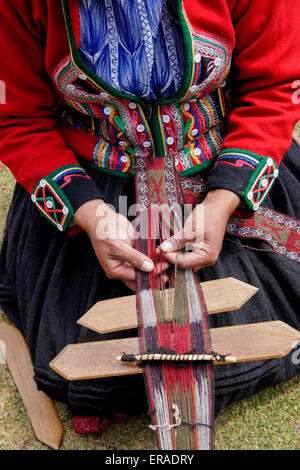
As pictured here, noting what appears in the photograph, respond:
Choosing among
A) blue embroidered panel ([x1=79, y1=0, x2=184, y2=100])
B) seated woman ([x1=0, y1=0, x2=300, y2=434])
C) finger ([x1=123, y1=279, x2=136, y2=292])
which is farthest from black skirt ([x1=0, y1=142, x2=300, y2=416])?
blue embroidered panel ([x1=79, y1=0, x2=184, y2=100])

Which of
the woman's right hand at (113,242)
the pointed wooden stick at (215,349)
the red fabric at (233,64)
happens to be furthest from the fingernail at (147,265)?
the red fabric at (233,64)

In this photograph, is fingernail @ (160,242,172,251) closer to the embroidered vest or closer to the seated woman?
the seated woman

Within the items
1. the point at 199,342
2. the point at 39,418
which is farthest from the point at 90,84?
the point at 39,418

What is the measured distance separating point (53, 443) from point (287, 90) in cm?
141

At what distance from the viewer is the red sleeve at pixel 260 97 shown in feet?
5.09

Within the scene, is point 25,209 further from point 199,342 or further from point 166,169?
point 199,342

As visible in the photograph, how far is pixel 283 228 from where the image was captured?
1797 millimetres

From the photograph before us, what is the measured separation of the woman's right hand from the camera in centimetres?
147

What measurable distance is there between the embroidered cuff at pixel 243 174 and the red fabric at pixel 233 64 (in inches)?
1.3

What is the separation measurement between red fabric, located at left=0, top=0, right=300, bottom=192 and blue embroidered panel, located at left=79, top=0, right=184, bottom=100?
6cm

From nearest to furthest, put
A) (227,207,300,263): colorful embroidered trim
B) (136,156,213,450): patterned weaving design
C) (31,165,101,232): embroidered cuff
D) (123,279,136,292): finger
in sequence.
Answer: (136,156,213,450): patterned weaving design
(123,279,136,292): finger
(31,165,101,232): embroidered cuff
(227,207,300,263): colorful embroidered trim

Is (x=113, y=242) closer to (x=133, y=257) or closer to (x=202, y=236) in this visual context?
(x=133, y=257)

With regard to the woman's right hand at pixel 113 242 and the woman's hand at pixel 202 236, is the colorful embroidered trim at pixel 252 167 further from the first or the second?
the woman's right hand at pixel 113 242

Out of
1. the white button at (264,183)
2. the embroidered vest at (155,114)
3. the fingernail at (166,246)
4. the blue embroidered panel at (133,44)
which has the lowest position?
the fingernail at (166,246)
